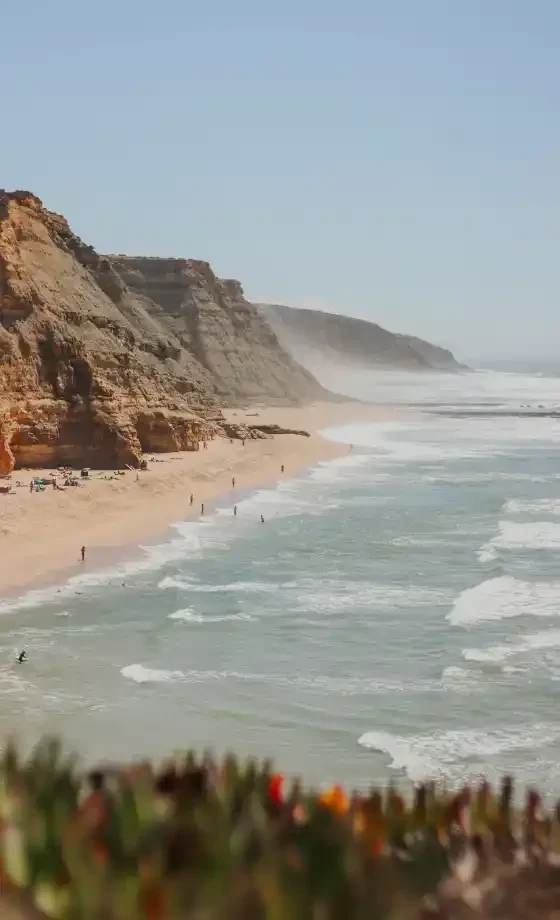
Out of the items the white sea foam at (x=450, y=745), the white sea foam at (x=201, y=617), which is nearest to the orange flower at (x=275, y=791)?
the white sea foam at (x=450, y=745)

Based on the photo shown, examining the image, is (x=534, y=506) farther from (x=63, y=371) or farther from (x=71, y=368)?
(x=63, y=371)

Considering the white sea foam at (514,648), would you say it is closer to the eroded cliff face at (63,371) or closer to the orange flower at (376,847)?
the orange flower at (376,847)

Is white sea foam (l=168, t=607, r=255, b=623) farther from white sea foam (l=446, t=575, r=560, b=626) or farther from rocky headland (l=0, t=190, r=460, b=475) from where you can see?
rocky headland (l=0, t=190, r=460, b=475)

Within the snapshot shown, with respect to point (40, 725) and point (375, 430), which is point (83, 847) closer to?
point (40, 725)

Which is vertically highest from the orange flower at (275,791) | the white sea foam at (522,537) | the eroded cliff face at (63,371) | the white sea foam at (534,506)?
the eroded cliff face at (63,371)

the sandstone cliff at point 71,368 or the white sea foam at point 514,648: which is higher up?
the sandstone cliff at point 71,368

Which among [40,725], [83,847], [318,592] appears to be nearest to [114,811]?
[83,847]

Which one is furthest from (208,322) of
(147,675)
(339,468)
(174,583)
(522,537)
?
(147,675)
